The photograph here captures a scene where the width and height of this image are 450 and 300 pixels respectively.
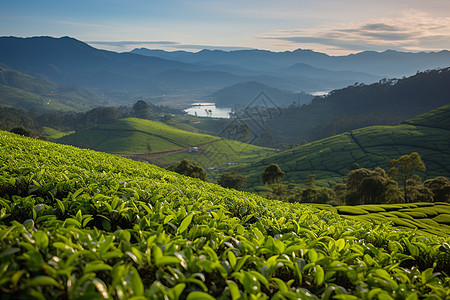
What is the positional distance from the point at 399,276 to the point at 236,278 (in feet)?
7.29

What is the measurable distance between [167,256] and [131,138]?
138 meters

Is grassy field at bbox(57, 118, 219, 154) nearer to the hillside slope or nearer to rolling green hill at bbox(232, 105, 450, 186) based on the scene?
rolling green hill at bbox(232, 105, 450, 186)

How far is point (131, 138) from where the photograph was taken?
133500 mm

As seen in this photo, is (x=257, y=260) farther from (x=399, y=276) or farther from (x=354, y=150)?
(x=354, y=150)

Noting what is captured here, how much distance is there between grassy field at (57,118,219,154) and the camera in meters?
127

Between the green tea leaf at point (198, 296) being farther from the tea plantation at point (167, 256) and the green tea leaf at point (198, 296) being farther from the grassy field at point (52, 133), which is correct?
the grassy field at point (52, 133)

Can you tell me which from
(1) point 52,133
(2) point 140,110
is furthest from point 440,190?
(2) point 140,110

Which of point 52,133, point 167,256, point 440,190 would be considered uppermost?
point 167,256

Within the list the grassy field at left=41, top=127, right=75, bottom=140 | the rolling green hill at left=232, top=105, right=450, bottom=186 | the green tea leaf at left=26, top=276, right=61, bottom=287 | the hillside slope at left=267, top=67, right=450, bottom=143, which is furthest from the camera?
the hillside slope at left=267, top=67, right=450, bottom=143

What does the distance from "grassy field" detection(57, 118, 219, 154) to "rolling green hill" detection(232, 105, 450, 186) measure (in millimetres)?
40670

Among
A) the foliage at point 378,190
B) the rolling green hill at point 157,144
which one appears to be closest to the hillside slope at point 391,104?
the rolling green hill at point 157,144

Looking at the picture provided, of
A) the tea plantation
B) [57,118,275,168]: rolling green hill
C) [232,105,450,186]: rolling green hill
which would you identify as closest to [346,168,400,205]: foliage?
the tea plantation

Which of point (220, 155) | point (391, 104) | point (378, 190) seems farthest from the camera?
point (391, 104)

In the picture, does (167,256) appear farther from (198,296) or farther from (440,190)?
(440,190)
